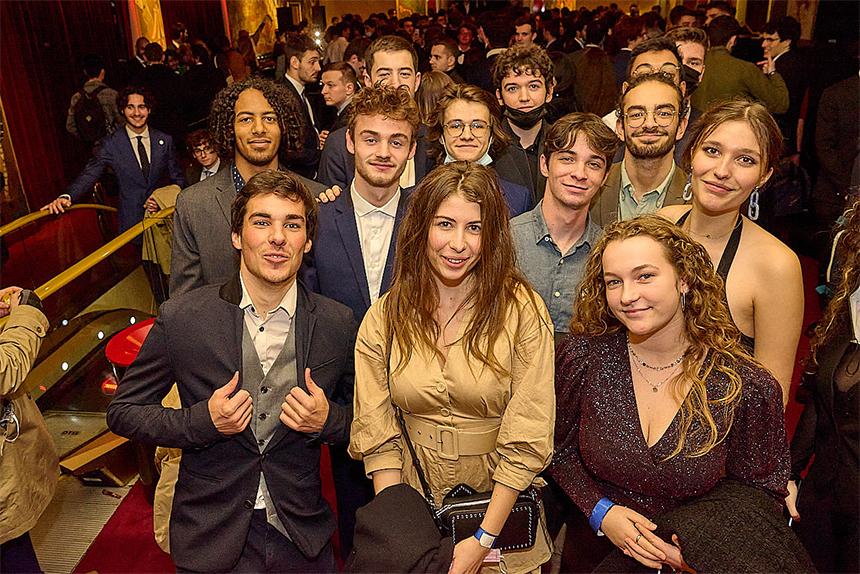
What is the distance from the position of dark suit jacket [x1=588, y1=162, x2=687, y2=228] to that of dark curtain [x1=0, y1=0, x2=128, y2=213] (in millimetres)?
8091

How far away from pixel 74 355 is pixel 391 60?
2.79 meters

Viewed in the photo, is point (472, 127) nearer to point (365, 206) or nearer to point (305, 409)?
point (365, 206)

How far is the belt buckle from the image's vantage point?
213cm

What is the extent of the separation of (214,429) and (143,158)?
389 cm

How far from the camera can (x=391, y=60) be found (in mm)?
3889

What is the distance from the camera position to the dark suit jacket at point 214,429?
213 centimetres

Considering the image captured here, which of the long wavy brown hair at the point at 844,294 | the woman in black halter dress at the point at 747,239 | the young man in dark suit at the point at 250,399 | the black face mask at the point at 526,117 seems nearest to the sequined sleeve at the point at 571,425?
the woman in black halter dress at the point at 747,239

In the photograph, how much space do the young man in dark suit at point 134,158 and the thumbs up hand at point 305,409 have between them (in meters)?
3.79

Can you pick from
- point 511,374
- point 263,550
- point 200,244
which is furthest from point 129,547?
point 511,374

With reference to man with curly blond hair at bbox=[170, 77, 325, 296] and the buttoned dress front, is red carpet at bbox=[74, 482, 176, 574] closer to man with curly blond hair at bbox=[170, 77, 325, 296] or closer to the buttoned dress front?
man with curly blond hair at bbox=[170, 77, 325, 296]

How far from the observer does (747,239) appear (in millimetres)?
2355

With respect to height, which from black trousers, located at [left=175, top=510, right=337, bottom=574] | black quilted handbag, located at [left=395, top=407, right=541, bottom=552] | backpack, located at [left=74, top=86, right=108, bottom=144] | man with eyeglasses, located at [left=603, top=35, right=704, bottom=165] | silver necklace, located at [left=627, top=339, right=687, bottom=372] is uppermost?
man with eyeglasses, located at [left=603, top=35, right=704, bottom=165]

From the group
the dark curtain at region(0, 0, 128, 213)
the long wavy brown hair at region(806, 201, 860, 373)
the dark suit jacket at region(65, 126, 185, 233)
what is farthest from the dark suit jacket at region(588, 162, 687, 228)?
the dark curtain at region(0, 0, 128, 213)

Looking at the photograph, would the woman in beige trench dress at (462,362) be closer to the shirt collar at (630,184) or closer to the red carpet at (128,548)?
the shirt collar at (630,184)
